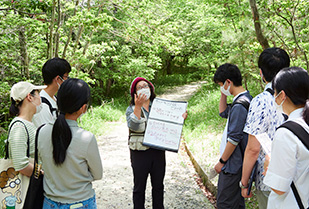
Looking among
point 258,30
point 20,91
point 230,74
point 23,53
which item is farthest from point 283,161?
point 23,53

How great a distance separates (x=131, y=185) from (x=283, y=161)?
4.17 m

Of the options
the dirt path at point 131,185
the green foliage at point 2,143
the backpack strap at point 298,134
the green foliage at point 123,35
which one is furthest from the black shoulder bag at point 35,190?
the green foliage at point 2,143

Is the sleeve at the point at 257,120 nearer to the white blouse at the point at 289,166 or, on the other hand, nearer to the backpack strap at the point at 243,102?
the backpack strap at the point at 243,102

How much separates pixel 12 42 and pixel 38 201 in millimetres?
6552

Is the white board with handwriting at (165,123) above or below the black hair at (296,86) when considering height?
below

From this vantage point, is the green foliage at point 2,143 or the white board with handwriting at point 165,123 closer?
the white board with handwriting at point 165,123

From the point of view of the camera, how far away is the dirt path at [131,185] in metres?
4.62

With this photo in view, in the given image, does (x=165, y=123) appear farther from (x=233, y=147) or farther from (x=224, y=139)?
(x=233, y=147)

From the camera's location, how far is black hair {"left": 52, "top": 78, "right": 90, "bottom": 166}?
1963mm

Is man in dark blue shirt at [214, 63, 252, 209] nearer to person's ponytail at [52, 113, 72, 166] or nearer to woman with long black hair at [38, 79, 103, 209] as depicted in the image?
woman with long black hair at [38, 79, 103, 209]

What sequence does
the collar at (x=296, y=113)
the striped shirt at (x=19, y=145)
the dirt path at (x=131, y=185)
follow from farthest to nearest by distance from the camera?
1. the dirt path at (x=131, y=185)
2. the striped shirt at (x=19, y=145)
3. the collar at (x=296, y=113)

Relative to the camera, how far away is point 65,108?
2023mm

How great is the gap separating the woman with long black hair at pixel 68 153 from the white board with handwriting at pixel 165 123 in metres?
1.28

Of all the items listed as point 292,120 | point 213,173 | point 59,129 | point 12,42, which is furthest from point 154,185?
point 12,42
